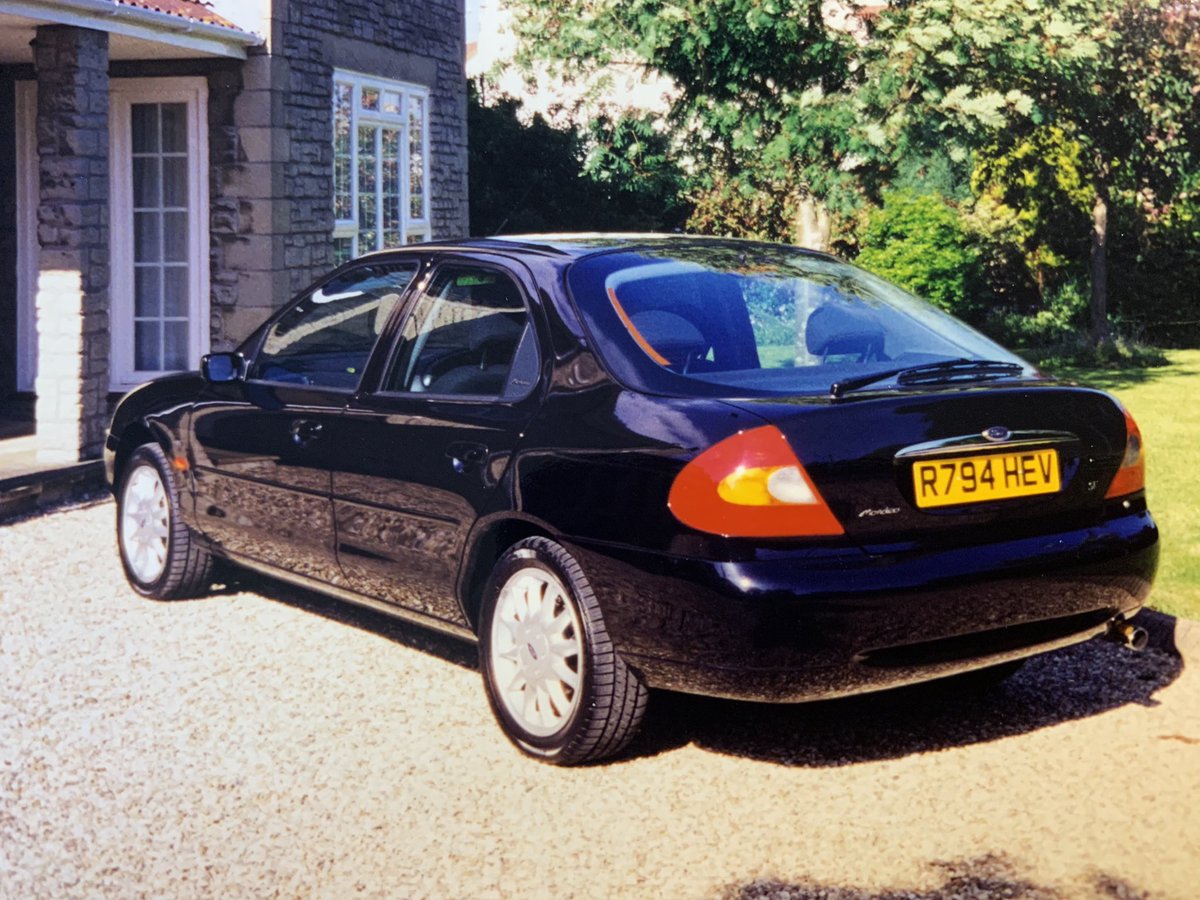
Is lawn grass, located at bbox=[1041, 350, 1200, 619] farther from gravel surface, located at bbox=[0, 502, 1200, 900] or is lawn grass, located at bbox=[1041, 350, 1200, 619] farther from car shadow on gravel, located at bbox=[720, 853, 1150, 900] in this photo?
car shadow on gravel, located at bbox=[720, 853, 1150, 900]

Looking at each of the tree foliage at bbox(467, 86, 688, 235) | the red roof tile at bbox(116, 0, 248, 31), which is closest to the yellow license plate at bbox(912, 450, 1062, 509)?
the red roof tile at bbox(116, 0, 248, 31)

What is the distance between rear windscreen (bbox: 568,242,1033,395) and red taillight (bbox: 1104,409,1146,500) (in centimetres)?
39

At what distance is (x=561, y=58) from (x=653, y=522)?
545 inches

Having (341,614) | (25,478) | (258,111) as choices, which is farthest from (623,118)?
(341,614)

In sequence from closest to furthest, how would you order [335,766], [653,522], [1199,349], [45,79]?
[653,522]
[335,766]
[45,79]
[1199,349]

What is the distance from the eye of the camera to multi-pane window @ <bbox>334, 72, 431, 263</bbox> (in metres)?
16.3

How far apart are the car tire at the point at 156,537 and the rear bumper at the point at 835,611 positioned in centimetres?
292

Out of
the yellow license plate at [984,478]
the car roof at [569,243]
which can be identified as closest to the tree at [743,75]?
the car roof at [569,243]

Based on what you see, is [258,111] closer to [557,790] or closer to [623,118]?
[623,118]

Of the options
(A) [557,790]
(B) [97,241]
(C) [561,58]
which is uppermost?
(C) [561,58]

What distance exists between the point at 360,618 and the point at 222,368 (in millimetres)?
1228

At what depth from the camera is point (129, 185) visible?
1487 centimetres

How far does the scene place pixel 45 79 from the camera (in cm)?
1132

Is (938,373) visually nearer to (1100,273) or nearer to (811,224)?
(811,224)
